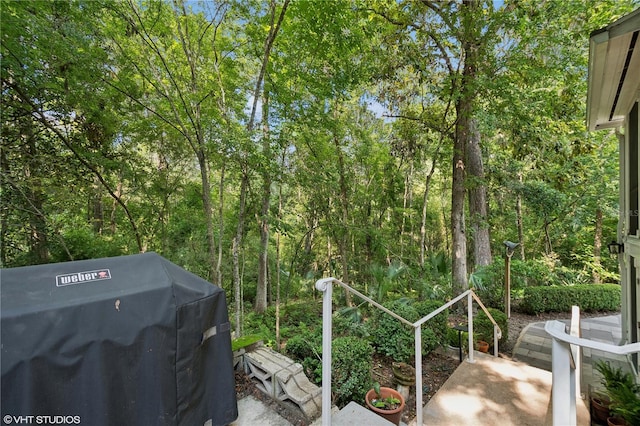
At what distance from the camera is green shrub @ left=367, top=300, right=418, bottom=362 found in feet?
13.4

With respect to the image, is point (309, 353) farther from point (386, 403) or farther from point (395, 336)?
point (395, 336)

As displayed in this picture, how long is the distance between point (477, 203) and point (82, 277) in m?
7.86

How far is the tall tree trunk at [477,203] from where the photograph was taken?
669 cm

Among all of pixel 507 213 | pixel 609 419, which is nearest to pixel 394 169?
pixel 507 213

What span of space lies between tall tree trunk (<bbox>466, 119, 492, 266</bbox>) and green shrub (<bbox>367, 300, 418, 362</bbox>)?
11.4 ft

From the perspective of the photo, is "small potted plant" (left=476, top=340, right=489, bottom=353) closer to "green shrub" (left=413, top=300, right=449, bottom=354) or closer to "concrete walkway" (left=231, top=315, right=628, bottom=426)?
"green shrub" (left=413, top=300, right=449, bottom=354)

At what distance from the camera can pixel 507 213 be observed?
11.2 m

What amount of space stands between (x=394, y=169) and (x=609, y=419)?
27.6 feet

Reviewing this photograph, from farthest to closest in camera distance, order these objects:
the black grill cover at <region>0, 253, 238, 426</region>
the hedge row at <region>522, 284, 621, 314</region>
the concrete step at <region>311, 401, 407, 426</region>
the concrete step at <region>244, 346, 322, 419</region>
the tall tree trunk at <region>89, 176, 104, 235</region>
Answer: the hedge row at <region>522, 284, 621, 314</region> → the tall tree trunk at <region>89, 176, 104, 235</region> → the concrete step at <region>244, 346, 322, 419</region> → the concrete step at <region>311, 401, 407, 426</region> → the black grill cover at <region>0, 253, 238, 426</region>

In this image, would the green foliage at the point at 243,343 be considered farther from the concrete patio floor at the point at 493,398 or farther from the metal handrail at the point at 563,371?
the metal handrail at the point at 563,371

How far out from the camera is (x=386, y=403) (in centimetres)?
289

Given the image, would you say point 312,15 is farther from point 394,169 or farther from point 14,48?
point 394,169

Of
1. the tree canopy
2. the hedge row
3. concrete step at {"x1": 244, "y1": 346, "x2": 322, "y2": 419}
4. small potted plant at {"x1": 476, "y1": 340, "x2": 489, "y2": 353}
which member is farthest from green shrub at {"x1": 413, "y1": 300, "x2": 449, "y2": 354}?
the hedge row

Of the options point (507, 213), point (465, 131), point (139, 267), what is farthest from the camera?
point (507, 213)
